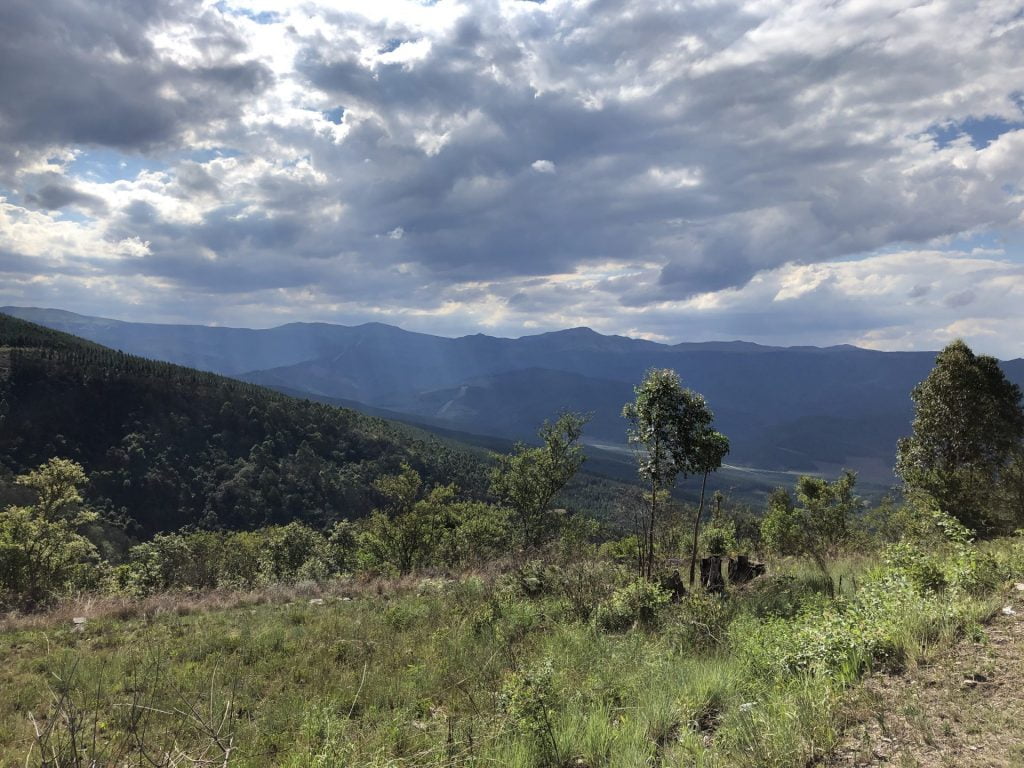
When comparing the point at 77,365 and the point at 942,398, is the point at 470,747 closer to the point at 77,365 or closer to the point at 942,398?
the point at 942,398

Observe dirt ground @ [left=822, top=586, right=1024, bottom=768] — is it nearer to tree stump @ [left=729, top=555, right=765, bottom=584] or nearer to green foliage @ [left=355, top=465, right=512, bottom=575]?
tree stump @ [left=729, top=555, right=765, bottom=584]

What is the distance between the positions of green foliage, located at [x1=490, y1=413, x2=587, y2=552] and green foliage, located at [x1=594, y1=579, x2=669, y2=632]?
2055 centimetres

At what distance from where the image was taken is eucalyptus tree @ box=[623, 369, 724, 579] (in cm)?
1736

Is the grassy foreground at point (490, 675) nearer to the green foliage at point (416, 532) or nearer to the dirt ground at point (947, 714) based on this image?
the dirt ground at point (947, 714)

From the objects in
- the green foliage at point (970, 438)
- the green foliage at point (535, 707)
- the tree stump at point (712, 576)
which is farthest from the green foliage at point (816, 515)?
the green foliage at point (535, 707)

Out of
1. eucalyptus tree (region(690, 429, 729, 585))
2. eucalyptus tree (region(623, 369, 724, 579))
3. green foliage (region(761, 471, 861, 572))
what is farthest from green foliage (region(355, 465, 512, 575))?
eucalyptus tree (region(690, 429, 729, 585))

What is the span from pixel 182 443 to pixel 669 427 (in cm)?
15772

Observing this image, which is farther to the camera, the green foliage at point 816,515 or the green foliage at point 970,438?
the green foliage at point 816,515

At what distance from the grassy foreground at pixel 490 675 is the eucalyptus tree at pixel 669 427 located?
430 centimetres

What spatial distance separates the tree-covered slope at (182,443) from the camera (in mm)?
124312

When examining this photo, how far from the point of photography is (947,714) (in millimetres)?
5234

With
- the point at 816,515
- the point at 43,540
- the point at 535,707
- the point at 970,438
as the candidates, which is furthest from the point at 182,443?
the point at 535,707

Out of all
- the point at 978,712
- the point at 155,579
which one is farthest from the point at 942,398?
the point at 155,579

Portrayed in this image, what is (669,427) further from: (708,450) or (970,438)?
(970,438)
